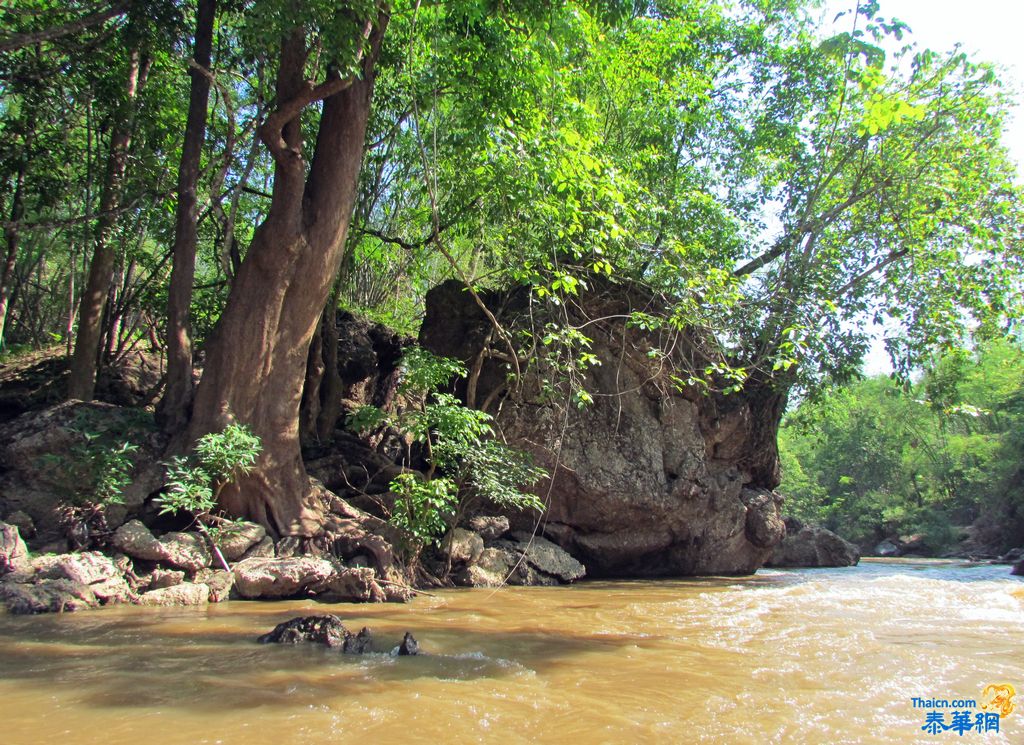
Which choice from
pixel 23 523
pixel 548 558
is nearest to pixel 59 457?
pixel 23 523

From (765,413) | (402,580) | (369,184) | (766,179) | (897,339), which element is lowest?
(402,580)

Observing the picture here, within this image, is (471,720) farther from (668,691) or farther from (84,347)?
(84,347)

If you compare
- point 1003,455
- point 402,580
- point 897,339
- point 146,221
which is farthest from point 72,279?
point 1003,455

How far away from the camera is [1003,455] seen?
24.4 meters

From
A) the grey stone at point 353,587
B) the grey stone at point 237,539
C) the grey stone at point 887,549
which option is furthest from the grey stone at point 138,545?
the grey stone at point 887,549

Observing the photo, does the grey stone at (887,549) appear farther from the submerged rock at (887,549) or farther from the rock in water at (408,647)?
the rock in water at (408,647)

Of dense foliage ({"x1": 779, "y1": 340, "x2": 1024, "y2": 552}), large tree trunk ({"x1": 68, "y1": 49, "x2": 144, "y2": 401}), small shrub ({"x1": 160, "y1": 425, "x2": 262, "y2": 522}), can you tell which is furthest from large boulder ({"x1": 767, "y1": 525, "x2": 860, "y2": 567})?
large tree trunk ({"x1": 68, "y1": 49, "x2": 144, "y2": 401})

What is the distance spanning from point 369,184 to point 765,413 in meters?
8.07

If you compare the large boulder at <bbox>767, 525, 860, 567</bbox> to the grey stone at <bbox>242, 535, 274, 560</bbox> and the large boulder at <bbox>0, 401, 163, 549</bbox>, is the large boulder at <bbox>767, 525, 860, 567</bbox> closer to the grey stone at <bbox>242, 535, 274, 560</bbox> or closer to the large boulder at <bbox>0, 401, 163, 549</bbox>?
the grey stone at <bbox>242, 535, 274, 560</bbox>

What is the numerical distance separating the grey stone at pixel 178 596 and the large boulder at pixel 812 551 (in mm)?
13883

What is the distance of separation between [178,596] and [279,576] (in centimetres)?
86

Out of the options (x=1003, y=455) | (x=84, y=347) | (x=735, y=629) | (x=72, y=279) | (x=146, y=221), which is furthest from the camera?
(x=1003, y=455)

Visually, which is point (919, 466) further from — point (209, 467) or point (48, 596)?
point (48, 596)

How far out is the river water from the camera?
269cm
